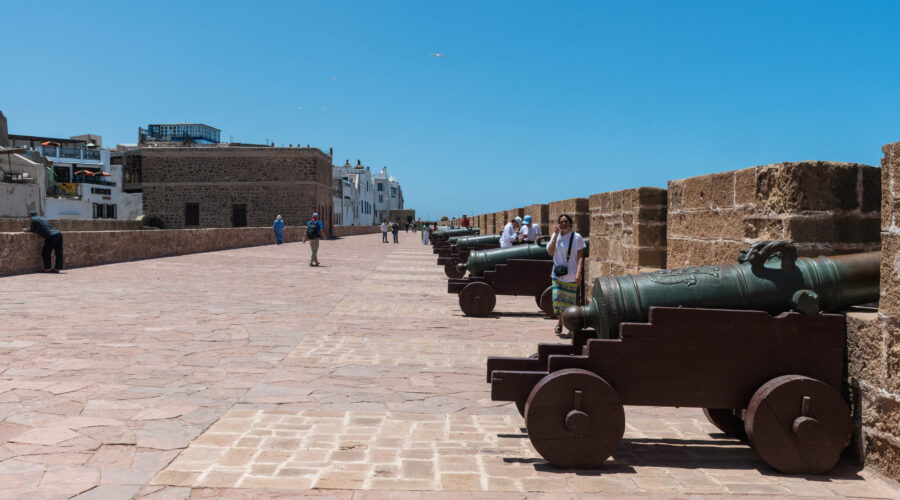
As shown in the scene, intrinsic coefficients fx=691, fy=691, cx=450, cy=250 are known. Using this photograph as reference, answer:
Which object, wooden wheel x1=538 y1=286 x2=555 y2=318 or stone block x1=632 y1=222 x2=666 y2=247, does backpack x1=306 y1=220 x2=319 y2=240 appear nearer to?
wooden wheel x1=538 y1=286 x2=555 y2=318

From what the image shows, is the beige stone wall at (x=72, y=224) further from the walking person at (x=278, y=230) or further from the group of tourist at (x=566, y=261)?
the group of tourist at (x=566, y=261)

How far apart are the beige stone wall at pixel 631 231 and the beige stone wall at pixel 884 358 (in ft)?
10.7

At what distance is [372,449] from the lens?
329 cm

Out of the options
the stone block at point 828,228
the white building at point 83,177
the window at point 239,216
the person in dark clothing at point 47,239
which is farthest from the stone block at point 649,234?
the white building at point 83,177

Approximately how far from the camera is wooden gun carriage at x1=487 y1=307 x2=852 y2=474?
304 cm

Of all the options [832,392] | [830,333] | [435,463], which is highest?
[830,333]

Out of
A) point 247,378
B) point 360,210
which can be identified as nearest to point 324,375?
point 247,378

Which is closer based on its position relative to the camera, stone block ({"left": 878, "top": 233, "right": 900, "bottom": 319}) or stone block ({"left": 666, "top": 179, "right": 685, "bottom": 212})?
stone block ({"left": 878, "top": 233, "right": 900, "bottom": 319})

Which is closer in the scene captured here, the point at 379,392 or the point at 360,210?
the point at 379,392

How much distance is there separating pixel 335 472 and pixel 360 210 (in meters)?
71.4

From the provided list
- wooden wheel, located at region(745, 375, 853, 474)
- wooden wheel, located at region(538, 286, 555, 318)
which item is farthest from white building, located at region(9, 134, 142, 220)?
wooden wheel, located at region(745, 375, 853, 474)

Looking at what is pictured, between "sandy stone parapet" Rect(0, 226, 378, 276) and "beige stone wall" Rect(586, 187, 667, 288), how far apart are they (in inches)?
406

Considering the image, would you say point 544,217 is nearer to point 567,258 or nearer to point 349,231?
point 567,258

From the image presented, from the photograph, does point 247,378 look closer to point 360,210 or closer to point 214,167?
point 214,167
